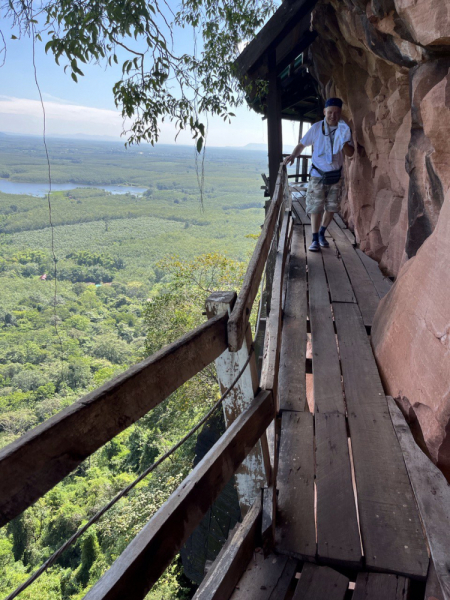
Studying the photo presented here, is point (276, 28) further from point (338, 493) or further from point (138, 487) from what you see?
point (138, 487)

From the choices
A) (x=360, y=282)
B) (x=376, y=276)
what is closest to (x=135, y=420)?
(x=360, y=282)

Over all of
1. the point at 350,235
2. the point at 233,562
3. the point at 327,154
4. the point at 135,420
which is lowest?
the point at 233,562

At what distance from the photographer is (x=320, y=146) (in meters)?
4.37

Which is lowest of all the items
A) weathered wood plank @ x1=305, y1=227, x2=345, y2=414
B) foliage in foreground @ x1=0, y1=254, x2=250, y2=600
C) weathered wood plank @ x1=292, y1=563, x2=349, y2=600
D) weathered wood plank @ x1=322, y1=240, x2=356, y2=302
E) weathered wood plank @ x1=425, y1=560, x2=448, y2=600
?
foliage in foreground @ x1=0, y1=254, x2=250, y2=600

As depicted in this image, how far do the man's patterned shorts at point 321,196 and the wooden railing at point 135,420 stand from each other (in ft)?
11.1

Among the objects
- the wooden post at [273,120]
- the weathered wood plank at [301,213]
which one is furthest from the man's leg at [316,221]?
the wooden post at [273,120]

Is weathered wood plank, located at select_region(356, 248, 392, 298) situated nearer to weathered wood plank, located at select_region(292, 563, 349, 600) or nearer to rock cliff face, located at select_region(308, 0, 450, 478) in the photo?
rock cliff face, located at select_region(308, 0, 450, 478)

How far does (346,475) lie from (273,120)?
22.2 ft

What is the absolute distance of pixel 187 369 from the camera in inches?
43.4

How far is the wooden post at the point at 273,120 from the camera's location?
6.60 meters

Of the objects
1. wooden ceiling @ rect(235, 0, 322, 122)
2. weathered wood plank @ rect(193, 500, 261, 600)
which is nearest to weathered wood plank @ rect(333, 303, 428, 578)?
weathered wood plank @ rect(193, 500, 261, 600)

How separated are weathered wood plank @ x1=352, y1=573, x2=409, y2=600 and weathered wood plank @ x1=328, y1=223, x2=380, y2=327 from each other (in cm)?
211

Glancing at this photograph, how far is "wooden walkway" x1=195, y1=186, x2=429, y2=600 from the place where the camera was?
1418 mm

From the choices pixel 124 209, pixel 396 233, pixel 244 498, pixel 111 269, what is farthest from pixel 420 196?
pixel 124 209
